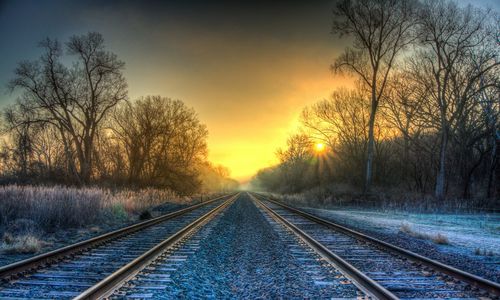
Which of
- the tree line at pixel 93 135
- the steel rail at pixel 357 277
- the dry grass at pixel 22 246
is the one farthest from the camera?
the tree line at pixel 93 135

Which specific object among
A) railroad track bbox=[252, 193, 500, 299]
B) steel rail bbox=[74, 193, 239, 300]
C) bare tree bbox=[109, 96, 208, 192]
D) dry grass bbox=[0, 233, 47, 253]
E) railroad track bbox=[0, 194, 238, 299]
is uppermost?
bare tree bbox=[109, 96, 208, 192]

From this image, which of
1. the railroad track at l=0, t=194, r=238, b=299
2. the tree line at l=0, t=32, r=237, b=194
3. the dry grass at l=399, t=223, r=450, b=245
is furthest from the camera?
the tree line at l=0, t=32, r=237, b=194

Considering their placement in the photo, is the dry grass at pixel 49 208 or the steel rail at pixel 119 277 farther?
the dry grass at pixel 49 208

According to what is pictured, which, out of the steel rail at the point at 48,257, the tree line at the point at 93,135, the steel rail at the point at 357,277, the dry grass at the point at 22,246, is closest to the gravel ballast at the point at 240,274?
the steel rail at the point at 357,277

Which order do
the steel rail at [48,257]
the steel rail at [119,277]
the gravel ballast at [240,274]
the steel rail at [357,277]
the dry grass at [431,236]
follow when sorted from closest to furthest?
the steel rail at [119,277], the steel rail at [357,277], the gravel ballast at [240,274], the steel rail at [48,257], the dry grass at [431,236]

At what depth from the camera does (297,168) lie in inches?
2349

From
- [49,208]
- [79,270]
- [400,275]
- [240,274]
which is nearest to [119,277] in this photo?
[79,270]

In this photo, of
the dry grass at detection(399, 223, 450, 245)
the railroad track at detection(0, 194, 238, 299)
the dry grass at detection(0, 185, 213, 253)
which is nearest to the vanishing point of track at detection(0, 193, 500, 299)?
the railroad track at detection(0, 194, 238, 299)

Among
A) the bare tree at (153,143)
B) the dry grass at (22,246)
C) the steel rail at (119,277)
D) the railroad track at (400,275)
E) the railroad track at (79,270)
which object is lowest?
the dry grass at (22,246)

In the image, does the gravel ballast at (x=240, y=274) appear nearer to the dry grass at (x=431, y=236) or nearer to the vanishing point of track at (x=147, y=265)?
the vanishing point of track at (x=147, y=265)

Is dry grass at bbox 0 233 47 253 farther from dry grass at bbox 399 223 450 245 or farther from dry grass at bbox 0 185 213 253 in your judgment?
dry grass at bbox 399 223 450 245

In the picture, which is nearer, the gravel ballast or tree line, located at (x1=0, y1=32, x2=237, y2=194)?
the gravel ballast

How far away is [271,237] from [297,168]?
50087mm

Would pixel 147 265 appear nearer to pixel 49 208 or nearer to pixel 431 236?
pixel 49 208
